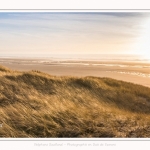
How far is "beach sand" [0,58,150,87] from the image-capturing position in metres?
4.16

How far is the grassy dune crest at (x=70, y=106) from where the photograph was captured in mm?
3795

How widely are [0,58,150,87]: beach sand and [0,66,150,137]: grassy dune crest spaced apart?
0.08 m

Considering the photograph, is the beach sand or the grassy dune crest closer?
the grassy dune crest

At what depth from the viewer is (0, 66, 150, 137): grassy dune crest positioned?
3795 mm

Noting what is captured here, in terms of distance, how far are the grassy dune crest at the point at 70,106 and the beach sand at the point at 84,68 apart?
8cm

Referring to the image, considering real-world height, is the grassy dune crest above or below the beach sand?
below

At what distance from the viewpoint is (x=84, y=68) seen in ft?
13.8

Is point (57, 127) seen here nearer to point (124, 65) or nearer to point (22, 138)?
point (22, 138)

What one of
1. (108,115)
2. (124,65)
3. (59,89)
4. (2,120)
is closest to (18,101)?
(2,120)

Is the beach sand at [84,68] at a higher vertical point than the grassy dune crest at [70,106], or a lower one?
higher

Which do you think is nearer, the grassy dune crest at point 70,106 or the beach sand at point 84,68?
the grassy dune crest at point 70,106

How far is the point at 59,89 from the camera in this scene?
13.8 ft

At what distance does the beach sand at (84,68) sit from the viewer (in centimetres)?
416

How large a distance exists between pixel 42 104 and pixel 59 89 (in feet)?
1.23
